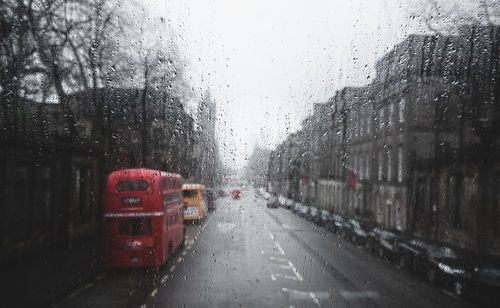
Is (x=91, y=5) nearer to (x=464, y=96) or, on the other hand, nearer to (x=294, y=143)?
(x=294, y=143)

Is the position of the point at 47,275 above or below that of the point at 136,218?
below

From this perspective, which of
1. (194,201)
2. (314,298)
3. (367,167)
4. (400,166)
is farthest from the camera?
(194,201)

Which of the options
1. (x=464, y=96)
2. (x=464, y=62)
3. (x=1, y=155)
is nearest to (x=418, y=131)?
(x=464, y=96)

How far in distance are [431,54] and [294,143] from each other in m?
4.79

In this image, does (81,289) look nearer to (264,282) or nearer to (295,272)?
(264,282)

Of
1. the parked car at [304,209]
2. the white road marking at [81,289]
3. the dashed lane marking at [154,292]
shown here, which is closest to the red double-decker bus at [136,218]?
the white road marking at [81,289]

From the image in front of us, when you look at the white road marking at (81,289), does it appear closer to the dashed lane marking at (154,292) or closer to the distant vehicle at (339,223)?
the dashed lane marking at (154,292)

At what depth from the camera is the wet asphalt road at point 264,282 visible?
9.13 meters

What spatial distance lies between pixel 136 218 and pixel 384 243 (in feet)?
28.9

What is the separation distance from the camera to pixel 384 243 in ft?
48.9

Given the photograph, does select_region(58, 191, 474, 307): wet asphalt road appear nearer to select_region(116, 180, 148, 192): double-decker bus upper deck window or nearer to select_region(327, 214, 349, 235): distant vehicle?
select_region(327, 214, 349, 235): distant vehicle

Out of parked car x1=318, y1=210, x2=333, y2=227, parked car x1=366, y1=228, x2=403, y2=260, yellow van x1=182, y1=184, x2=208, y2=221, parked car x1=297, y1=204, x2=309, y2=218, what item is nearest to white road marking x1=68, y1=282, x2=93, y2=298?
parked car x1=366, y1=228, x2=403, y2=260

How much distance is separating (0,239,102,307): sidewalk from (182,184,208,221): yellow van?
27.1 ft

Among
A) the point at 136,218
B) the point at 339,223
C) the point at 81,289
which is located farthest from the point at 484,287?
the point at 81,289
